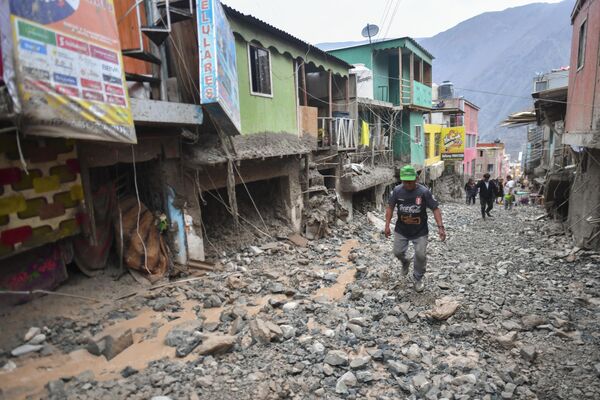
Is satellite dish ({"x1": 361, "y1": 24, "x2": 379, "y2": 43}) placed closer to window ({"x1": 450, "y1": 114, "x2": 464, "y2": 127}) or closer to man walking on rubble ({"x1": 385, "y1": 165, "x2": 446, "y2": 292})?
man walking on rubble ({"x1": 385, "y1": 165, "x2": 446, "y2": 292})

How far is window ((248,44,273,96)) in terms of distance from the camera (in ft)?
30.3

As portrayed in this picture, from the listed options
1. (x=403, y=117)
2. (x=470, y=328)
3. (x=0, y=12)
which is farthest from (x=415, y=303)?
(x=403, y=117)

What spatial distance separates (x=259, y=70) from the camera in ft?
31.5

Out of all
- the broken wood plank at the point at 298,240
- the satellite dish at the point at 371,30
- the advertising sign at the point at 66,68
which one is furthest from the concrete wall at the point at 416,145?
the advertising sign at the point at 66,68

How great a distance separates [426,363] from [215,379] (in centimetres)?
235

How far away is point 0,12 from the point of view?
3.45 meters

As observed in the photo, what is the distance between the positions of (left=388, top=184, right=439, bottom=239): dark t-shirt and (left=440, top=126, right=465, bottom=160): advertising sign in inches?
954

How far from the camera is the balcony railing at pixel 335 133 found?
13289 mm

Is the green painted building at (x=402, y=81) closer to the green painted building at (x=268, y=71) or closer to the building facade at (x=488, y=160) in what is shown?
the green painted building at (x=268, y=71)

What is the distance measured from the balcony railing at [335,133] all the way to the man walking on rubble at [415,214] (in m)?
7.42

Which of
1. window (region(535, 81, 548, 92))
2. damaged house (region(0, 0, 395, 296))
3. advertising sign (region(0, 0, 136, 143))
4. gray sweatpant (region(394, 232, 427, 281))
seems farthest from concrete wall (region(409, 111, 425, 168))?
advertising sign (region(0, 0, 136, 143))

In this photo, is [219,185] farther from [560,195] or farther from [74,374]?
[560,195]

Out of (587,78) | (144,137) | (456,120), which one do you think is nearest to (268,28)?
(144,137)

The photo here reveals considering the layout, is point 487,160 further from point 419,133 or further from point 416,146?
point 416,146
